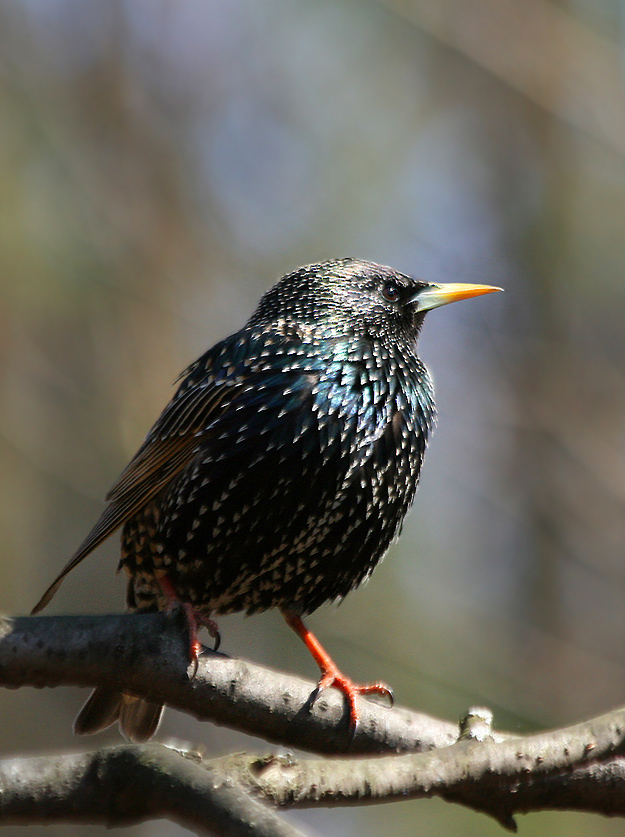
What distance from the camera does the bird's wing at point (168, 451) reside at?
3498 millimetres

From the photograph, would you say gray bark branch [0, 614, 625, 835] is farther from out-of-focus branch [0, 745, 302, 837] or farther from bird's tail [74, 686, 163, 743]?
bird's tail [74, 686, 163, 743]

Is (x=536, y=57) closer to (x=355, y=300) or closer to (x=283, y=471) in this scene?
(x=355, y=300)

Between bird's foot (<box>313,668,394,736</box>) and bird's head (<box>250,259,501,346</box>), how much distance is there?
1.22 metres

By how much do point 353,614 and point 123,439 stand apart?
2342 millimetres

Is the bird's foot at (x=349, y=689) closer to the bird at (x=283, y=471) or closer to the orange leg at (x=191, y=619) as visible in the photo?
the bird at (x=283, y=471)

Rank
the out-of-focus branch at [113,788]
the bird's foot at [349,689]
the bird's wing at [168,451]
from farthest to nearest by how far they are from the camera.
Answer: the bird's wing at [168,451], the bird's foot at [349,689], the out-of-focus branch at [113,788]

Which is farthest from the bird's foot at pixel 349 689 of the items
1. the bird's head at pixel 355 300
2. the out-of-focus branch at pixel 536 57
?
the out-of-focus branch at pixel 536 57

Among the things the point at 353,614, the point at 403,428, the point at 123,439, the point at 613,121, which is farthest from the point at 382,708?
the point at 613,121

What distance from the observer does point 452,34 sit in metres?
9.66

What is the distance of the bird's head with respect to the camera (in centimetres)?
370

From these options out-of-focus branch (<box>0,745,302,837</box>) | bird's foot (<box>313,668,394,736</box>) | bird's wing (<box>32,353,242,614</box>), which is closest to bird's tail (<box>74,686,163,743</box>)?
bird's wing (<box>32,353,242,614</box>)

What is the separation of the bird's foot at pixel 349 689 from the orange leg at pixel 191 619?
0.36 m

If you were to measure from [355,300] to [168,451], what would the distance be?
93 cm

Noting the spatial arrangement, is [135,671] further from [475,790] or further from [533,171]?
[533,171]
